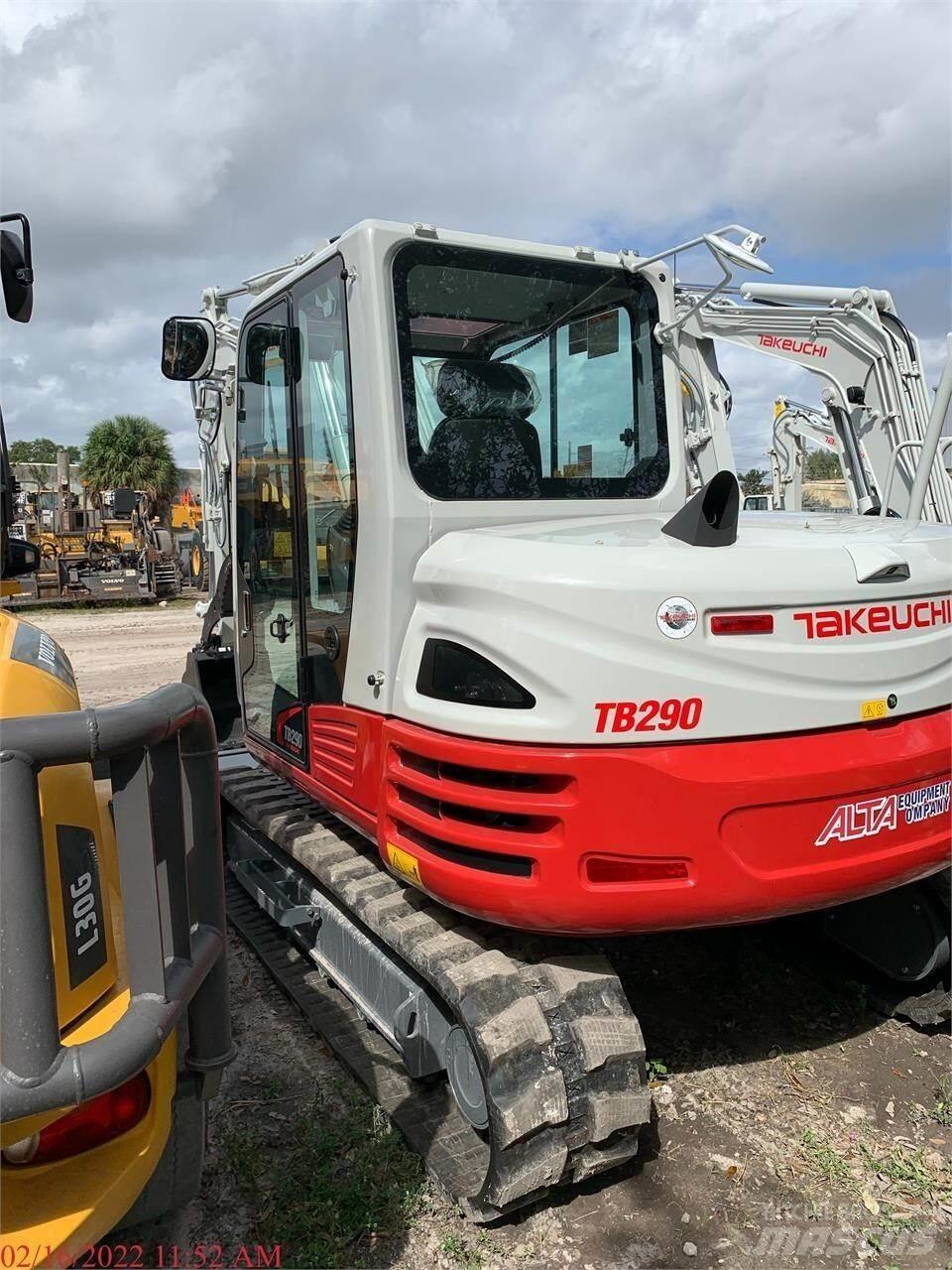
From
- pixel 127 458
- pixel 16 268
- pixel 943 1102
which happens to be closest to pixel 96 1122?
pixel 16 268

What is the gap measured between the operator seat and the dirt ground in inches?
83.6

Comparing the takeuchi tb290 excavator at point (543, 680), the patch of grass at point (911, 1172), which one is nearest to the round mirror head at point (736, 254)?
the takeuchi tb290 excavator at point (543, 680)

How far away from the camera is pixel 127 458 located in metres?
30.8

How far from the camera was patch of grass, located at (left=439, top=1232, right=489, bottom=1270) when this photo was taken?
2613 millimetres

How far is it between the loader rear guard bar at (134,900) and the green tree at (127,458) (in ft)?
98.4

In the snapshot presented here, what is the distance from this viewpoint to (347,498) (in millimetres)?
3371

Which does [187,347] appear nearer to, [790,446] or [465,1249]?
[465,1249]

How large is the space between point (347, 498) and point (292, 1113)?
6.92 feet

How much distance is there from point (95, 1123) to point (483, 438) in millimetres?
2311

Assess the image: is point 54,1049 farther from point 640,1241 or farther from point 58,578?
point 58,578

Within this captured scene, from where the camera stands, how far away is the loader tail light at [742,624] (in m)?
2.66

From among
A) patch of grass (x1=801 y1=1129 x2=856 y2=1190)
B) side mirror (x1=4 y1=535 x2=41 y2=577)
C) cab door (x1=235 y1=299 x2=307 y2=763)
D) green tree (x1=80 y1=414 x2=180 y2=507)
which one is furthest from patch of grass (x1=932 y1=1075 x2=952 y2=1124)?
green tree (x1=80 y1=414 x2=180 y2=507)

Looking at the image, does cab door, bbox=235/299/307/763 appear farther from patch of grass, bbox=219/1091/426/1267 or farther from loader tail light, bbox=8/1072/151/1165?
loader tail light, bbox=8/1072/151/1165

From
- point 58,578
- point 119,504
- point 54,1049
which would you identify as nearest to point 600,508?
point 54,1049
